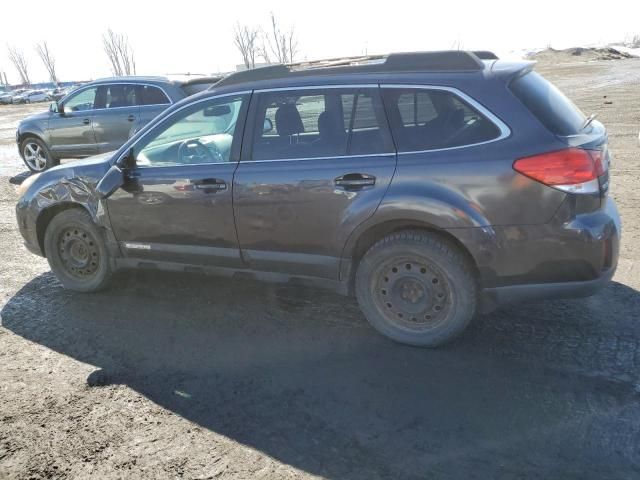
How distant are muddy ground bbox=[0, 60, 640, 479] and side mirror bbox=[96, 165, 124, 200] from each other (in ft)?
3.29

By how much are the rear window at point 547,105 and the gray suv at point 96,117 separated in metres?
6.71

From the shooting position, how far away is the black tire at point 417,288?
128 inches

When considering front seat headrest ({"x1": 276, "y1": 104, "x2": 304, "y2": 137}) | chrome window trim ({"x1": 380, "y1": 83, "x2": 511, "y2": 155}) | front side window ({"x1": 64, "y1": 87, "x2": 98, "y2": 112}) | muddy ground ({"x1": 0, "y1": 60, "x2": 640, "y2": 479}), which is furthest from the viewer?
front side window ({"x1": 64, "y1": 87, "x2": 98, "y2": 112})

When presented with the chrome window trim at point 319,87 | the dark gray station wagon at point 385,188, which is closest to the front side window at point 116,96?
the dark gray station wagon at point 385,188

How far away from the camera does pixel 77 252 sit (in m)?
4.62

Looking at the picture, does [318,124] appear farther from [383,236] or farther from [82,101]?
[82,101]

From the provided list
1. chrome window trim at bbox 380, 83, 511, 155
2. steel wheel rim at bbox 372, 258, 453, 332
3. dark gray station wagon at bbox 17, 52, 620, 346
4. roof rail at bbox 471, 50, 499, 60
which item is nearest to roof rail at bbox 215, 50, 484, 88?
dark gray station wagon at bbox 17, 52, 620, 346

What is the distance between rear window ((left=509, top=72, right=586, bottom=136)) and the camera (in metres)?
3.04

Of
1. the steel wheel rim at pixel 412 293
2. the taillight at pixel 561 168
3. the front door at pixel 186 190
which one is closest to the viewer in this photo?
the taillight at pixel 561 168

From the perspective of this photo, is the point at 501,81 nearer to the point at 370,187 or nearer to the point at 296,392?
the point at 370,187

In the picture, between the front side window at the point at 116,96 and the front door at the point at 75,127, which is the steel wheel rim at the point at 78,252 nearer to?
the front side window at the point at 116,96

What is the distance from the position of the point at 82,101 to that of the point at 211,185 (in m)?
7.55

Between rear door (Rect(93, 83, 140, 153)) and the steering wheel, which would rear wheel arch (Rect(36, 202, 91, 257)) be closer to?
the steering wheel

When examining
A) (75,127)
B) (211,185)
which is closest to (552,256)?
(211,185)
